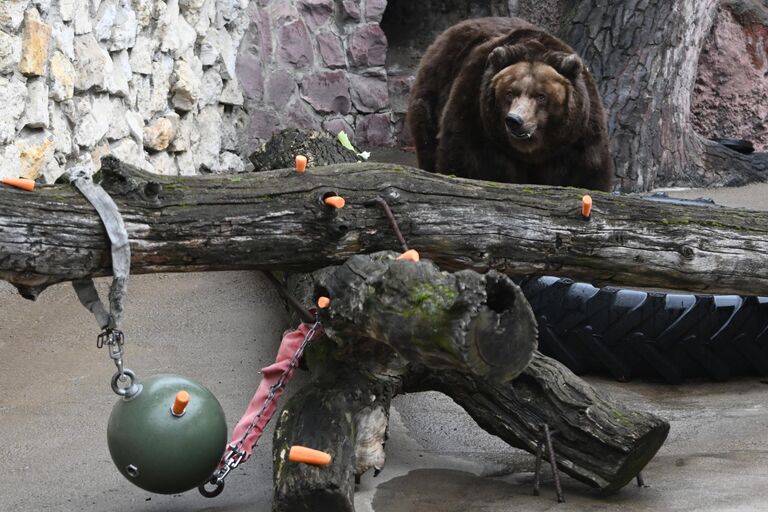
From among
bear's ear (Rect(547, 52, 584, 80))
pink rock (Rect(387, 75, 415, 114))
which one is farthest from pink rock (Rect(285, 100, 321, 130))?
bear's ear (Rect(547, 52, 584, 80))

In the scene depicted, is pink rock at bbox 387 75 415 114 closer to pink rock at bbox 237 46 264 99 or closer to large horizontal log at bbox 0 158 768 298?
pink rock at bbox 237 46 264 99

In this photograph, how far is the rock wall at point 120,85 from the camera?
543cm

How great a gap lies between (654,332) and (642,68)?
3999 millimetres

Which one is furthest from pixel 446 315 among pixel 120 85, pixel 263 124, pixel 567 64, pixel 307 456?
pixel 263 124

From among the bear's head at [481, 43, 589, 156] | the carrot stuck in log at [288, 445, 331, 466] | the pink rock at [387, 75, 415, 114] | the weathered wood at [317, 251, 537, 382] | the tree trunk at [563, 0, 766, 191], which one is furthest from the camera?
the pink rock at [387, 75, 415, 114]

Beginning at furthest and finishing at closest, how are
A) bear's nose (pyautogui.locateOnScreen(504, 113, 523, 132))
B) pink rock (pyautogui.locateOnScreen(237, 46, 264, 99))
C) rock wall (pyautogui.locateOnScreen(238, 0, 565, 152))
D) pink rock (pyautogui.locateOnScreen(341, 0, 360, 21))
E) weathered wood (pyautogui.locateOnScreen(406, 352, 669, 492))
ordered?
pink rock (pyautogui.locateOnScreen(341, 0, 360, 21)) < rock wall (pyautogui.locateOnScreen(238, 0, 565, 152)) < pink rock (pyautogui.locateOnScreen(237, 46, 264, 99)) < bear's nose (pyautogui.locateOnScreen(504, 113, 523, 132)) < weathered wood (pyautogui.locateOnScreen(406, 352, 669, 492))

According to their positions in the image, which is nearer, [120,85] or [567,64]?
[567,64]

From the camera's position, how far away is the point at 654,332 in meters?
4.73

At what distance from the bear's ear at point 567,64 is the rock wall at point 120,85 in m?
2.65

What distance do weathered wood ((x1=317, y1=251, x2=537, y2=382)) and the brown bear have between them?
11.0 ft

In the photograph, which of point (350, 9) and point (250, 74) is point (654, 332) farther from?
point (350, 9)

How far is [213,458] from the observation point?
3041 mm

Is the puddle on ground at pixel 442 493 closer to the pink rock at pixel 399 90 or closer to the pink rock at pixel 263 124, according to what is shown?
the pink rock at pixel 263 124

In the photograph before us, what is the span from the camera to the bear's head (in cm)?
601
